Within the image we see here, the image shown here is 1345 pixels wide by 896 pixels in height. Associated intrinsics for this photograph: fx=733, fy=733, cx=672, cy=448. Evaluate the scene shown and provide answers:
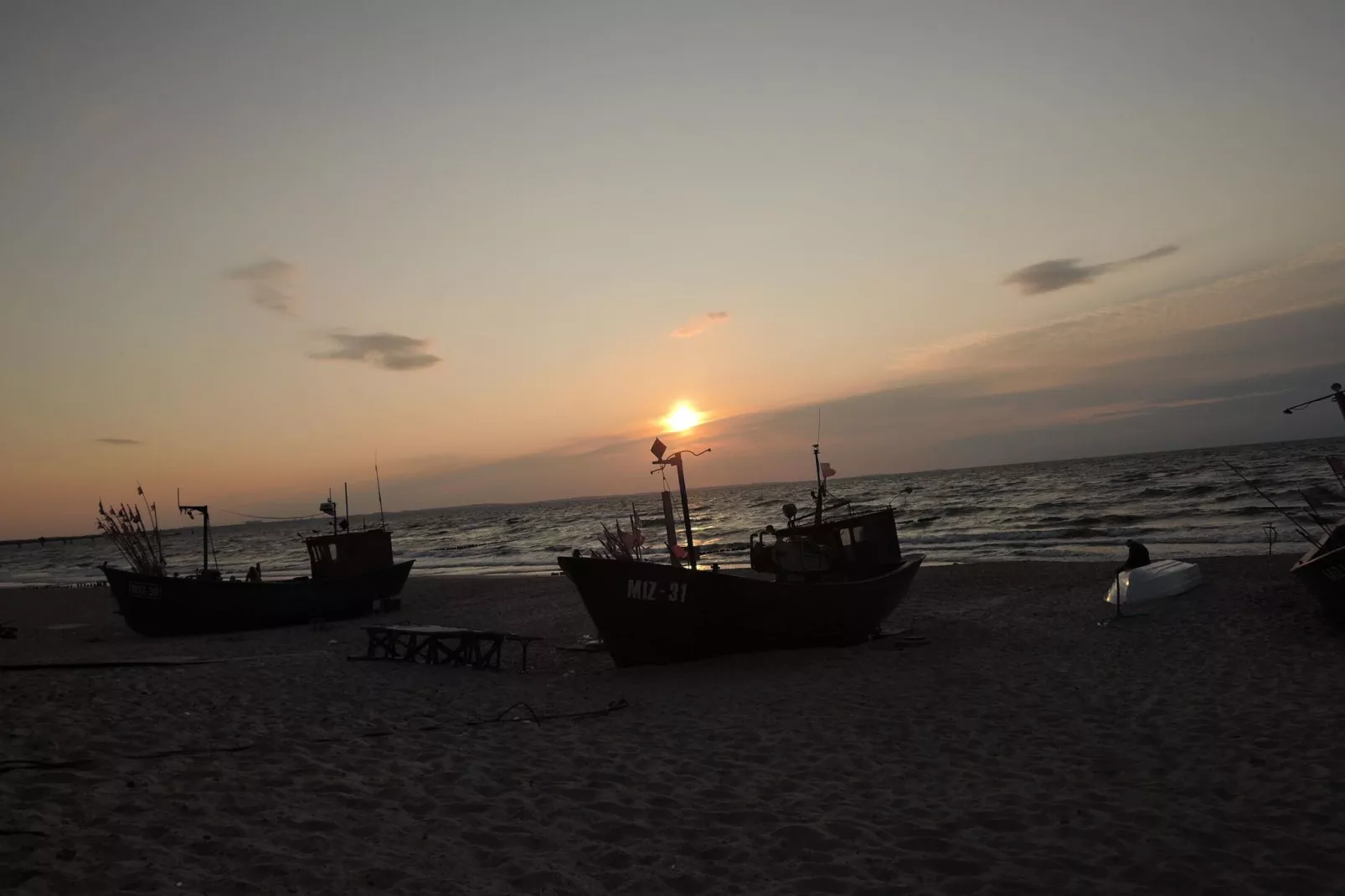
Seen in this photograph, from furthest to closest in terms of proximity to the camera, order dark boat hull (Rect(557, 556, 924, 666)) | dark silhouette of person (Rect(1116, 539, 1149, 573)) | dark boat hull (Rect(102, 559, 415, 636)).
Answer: dark boat hull (Rect(102, 559, 415, 636)), dark silhouette of person (Rect(1116, 539, 1149, 573)), dark boat hull (Rect(557, 556, 924, 666))

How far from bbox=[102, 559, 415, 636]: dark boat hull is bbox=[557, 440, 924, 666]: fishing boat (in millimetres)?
13173

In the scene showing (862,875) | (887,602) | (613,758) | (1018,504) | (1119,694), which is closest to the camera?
(862,875)

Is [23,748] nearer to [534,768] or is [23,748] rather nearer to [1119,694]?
[534,768]

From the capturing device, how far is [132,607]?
805 inches

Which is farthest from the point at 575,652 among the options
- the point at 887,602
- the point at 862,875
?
the point at 862,875

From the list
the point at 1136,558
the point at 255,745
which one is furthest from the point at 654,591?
the point at 1136,558

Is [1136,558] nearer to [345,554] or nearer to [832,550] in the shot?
[832,550]

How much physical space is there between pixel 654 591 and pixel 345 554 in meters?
16.1

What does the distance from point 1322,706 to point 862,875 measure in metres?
7.27

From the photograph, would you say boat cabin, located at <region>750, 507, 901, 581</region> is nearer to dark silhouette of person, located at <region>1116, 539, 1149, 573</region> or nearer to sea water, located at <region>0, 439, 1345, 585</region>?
sea water, located at <region>0, 439, 1345, 585</region>

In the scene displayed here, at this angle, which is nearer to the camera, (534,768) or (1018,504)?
(534,768)

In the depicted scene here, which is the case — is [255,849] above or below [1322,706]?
above

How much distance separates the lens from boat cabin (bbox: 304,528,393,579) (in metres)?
24.1

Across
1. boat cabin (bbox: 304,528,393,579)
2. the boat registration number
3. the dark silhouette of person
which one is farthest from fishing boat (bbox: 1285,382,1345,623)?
boat cabin (bbox: 304,528,393,579)
